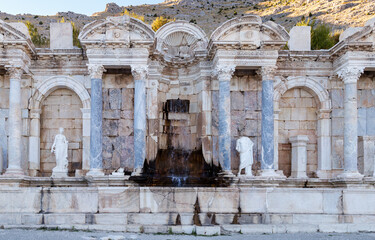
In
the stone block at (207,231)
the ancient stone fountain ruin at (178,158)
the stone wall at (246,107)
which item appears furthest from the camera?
the stone wall at (246,107)

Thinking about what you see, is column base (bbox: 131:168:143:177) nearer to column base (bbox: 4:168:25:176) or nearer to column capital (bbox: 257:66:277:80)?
column base (bbox: 4:168:25:176)

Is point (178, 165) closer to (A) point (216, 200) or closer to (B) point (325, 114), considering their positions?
(A) point (216, 200)

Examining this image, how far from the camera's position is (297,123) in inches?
747

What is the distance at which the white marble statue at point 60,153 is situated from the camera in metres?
17.3

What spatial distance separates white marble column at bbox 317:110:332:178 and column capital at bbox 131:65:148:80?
7554mm

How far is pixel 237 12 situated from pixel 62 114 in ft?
162

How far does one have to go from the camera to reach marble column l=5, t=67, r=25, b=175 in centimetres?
1659

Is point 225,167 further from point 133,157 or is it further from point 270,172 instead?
point 133,157

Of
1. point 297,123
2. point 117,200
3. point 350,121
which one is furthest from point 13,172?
point 350,121

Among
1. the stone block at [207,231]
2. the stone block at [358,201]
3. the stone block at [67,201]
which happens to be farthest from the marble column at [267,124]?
the stone block at [67,201]

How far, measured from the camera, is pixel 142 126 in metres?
16.9

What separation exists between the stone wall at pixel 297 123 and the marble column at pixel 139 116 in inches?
237

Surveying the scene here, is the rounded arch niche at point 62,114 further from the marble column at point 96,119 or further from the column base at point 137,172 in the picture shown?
the column base at point 137,172

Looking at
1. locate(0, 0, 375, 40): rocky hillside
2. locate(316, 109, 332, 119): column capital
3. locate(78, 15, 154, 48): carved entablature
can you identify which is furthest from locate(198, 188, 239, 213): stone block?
locate(0, 0, 375, 40): rocky hillside
